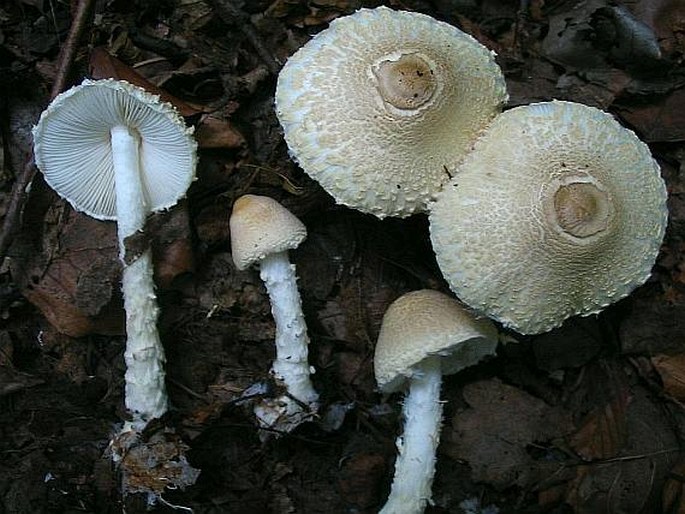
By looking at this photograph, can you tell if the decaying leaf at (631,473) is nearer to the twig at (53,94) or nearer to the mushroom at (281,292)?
the mushroom at (281,292)

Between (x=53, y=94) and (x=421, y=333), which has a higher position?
(x=53, y=94)

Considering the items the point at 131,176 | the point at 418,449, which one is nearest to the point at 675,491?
the point at 418,449

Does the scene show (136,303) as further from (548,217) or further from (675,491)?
(675,491)

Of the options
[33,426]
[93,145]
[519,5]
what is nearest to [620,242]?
[519,5]

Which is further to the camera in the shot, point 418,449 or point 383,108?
point 418,449

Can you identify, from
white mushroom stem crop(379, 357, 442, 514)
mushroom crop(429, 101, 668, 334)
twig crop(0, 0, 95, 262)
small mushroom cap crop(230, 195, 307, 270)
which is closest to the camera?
mushroom crop(429, 101, 668, 334)

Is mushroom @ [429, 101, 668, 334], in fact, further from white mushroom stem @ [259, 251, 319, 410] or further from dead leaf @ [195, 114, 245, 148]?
dead leaf @ [195, 114, 245, 148]

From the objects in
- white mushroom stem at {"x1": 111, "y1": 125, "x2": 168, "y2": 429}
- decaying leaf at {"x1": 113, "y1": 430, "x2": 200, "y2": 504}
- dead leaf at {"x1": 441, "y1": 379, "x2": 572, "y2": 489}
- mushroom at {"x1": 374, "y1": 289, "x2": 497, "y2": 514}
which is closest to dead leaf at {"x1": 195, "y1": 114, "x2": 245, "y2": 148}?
white mushroom stem at {"x1": 111, "y1": 125, "x2": 168, "y2": 429}

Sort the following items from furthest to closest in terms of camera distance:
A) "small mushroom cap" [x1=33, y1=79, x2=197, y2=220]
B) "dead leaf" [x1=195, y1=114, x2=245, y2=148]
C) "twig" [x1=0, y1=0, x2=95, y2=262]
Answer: "dead leaf" [x1=195, y1=114, x2=245, y2=148] < "twig" [x1=0, y1=0, x2=95, y2=262] < "small mushroom cap" [x1=33, y1=79, x2=197, y2=220]
